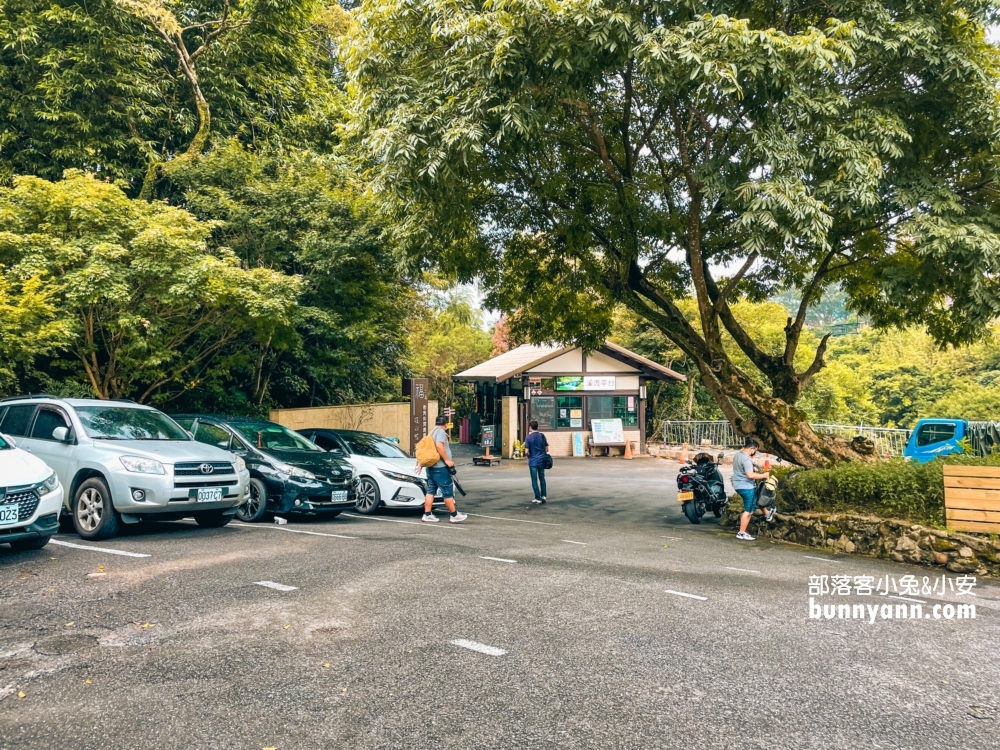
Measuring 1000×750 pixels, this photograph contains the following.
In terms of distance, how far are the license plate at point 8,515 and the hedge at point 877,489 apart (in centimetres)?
1043

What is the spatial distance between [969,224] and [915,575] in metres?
4.68

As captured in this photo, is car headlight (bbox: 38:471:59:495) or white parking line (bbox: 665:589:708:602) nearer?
white parking line (bbox: 665:589:708:602)

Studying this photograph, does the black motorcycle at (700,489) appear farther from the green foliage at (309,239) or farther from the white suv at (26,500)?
the white suv at (26,500)

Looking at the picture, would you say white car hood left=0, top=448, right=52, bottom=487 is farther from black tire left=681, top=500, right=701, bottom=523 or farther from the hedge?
the hedge

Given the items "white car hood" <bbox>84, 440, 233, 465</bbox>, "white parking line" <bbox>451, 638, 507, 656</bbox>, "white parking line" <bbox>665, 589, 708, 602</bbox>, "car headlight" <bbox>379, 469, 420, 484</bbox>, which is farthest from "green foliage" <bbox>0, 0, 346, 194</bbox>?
"white parking line" <bbox>665, 589, 708, 602</bbox>

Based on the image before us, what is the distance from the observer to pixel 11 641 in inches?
204

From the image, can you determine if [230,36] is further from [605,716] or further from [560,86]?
[605,716]

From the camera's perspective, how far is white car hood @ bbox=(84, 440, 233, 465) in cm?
899

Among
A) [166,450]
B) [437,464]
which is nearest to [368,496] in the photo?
[437,464]

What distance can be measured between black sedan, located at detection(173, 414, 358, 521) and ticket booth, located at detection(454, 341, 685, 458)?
55.2ft

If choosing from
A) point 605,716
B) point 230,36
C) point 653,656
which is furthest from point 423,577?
point 230,36

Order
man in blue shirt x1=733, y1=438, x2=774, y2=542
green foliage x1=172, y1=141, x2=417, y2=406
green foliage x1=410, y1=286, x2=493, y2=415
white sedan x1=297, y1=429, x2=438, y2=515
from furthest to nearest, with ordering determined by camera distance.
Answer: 1. green foliage x1=410, y1=286, x2=493, y2=415
2. green foliage x1=172, y1=141, x2=417, y2=406
3. white sedan x1=297, y1=429, x2=438, y2=515
4. man in blue shirt x1=733, y1=438, x2=774, y2=542

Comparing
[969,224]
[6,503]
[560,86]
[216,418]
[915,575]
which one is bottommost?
[915,575]

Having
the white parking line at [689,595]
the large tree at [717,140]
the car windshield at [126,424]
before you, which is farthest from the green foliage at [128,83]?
the white parking line at [689,595]
